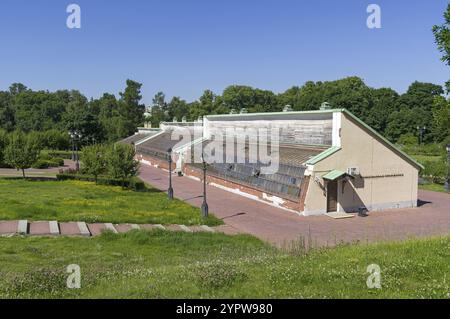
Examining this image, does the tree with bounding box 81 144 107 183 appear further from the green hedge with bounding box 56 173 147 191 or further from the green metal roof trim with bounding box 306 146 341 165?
the green metal roof trim with bounding box 306 146 341 165

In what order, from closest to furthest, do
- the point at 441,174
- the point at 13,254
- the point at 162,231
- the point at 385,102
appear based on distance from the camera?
the point at 13,254
the point at 162,231
the point at 441,174
the point at 385,102

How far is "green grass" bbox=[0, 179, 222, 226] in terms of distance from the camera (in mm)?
20594

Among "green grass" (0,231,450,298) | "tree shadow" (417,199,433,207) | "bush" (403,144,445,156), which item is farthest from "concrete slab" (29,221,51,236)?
"bush" (403,144,445,156)

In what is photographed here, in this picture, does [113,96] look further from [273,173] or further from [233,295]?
[233,295]

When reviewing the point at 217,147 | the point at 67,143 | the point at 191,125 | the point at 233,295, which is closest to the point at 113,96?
the point at 67,143

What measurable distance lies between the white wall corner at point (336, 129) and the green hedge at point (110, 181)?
616 inches

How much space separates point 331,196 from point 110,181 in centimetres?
1860

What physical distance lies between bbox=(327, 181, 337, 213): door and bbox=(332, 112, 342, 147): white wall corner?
8.15 ft

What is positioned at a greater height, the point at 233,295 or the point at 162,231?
the point at 233,295

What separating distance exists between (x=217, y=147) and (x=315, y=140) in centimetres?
1369

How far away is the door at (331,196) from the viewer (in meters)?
25.2

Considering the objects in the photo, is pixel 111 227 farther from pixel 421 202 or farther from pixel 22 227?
pixel 421 202
